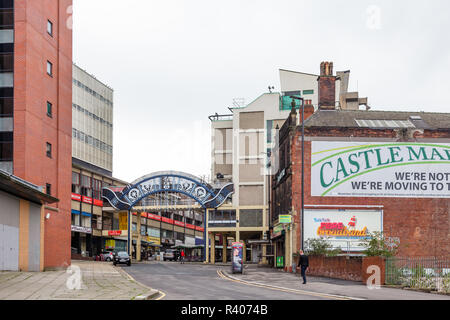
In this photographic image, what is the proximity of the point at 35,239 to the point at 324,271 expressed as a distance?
17.5 m

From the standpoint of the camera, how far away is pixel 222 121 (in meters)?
91.1

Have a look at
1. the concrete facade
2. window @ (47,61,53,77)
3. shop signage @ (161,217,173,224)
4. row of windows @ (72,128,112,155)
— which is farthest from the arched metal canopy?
shop signage @ (161,217,173,224)

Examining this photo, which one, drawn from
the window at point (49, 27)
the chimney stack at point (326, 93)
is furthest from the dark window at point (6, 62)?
the chimney stack at point (326, 93)

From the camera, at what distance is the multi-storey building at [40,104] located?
3650cm

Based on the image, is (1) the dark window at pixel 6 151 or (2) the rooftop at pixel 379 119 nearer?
(1) the dark window at pixel 6 151

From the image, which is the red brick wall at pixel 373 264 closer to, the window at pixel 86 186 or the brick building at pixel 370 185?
the brick building at pixel 370 185

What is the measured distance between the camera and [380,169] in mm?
45406

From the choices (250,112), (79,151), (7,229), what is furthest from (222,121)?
(7,229)

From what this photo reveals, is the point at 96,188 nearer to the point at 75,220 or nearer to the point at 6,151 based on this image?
the point at 75,220

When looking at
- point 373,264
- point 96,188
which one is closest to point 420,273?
point 373,264

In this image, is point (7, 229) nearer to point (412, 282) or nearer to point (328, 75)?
point (412, 282)

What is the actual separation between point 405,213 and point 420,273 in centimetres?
2063

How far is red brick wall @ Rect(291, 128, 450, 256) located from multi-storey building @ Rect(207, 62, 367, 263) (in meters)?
32.0
